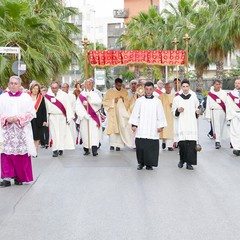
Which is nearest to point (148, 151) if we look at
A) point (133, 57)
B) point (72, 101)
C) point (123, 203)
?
point (123, 203)

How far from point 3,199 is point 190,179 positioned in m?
3.47

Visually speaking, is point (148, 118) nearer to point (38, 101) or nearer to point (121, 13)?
point (38, 101)

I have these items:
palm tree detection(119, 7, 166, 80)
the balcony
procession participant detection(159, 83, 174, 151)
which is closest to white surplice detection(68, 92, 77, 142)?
procession participant detection(159, 83, 174, 151)

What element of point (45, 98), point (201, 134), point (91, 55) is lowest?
point (201, 134)

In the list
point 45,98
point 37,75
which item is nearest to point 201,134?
point 37,75

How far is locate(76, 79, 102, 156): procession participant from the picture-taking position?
15.6m

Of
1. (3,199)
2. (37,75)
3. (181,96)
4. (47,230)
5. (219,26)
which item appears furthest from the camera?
(219,26)

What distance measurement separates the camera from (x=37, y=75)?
78.3 ft

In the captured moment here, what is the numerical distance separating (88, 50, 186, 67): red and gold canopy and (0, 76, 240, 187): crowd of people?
1.67 feet

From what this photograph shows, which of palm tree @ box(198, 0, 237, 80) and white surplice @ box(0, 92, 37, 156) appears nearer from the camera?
white surplice @ box(0, 92, 37, 156)

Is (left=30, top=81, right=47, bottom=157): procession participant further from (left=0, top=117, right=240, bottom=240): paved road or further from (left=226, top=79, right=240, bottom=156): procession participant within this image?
(left=226, top=79, right=240, bottom=156): procession participant

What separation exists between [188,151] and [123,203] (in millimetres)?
3967

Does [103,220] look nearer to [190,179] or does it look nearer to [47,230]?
[47,230]

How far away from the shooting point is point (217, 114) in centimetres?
1731
